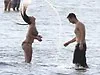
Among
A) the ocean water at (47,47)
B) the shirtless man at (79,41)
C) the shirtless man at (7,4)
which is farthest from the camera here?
the shirtless man at (7,4)

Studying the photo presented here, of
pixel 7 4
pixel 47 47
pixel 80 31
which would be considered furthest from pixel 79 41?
pixel 7 4

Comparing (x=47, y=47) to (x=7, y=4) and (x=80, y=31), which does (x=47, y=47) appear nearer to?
(x=80, y=31)

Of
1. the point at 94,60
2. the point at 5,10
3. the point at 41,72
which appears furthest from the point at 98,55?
the point at 5,10

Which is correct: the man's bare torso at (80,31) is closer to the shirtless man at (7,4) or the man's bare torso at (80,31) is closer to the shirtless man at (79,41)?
the shirtless man at (79,41)

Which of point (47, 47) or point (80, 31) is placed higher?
point (80, 31)

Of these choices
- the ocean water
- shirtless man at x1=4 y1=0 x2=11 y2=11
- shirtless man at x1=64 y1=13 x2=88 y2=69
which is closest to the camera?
shirtless man at x1=64 y1=13 x2=88 y2=69

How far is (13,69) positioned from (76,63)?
1874 millimetres

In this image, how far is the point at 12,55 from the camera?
729 inches

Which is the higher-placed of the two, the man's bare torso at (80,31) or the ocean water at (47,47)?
the man's bare torso at (80,31)

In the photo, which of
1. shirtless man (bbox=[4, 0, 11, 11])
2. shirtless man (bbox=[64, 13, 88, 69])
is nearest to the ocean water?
shirtless man (bbox=[64, 13, 88, 69])

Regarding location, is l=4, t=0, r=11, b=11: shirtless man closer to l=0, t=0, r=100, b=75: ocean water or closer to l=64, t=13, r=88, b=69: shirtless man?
l=0, t=0, r=100, b=75: ocean water

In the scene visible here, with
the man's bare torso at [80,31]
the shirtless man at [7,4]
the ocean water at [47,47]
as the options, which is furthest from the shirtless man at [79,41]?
the shirtless man at [7,4]

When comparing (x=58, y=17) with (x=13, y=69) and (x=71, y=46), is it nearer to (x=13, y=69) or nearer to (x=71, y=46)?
(x=71, y=46)

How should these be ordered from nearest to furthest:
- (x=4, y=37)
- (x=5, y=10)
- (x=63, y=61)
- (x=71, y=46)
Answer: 1. (x=63, y=61)
2. (x=71, y=46)
3. (x=4, y=37)
4. (x=5, y=10)
